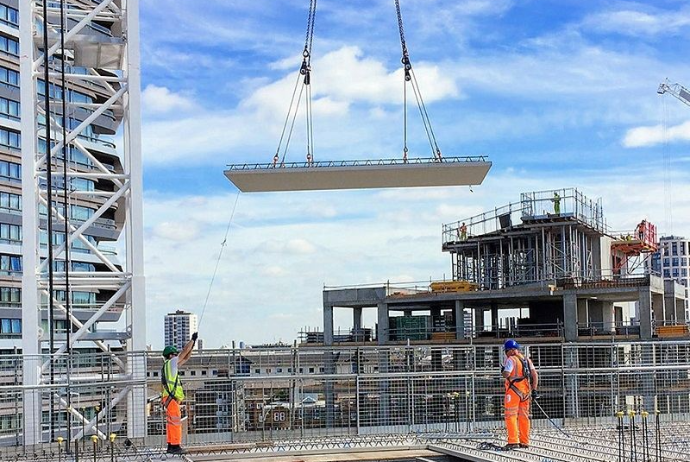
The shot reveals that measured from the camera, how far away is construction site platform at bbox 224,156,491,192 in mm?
22703

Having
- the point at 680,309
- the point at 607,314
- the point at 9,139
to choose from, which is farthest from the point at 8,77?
the point at 680,309

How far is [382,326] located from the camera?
59.3 m

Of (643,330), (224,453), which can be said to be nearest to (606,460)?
(224,453)

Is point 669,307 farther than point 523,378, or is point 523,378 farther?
point 669,307

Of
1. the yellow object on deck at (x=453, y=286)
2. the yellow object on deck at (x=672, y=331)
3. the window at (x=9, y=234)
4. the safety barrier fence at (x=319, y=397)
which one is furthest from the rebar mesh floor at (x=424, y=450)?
the window at (x=9, y=234)

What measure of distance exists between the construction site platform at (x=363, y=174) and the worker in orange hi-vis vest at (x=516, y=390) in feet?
26.1

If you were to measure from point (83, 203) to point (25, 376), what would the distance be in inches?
1902

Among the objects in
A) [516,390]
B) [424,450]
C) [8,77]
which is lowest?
[424,450]

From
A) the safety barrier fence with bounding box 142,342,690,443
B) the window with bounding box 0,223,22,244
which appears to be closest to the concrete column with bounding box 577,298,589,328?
the safety barrier fence with bounding box 142,342,690,443

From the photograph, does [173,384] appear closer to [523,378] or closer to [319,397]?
[523,378]

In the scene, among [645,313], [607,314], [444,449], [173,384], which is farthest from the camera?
[607,314]

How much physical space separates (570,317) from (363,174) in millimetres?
30529

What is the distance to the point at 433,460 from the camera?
1512cm

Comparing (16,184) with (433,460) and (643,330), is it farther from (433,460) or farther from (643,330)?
(433,460)
